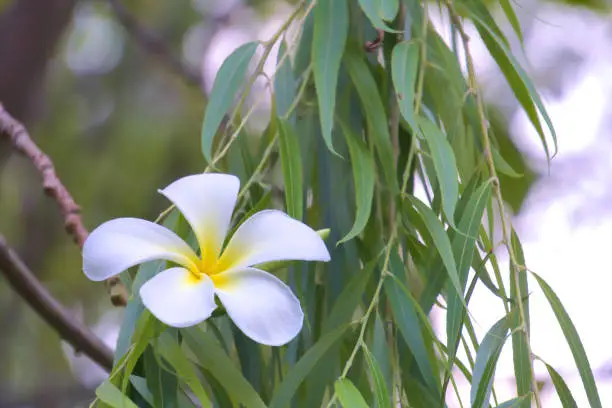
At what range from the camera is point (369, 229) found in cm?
64

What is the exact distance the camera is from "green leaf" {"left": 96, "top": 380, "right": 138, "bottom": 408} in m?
0.45

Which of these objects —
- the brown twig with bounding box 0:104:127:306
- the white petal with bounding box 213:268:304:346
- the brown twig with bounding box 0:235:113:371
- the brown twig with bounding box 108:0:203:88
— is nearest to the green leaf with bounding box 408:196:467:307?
the white petal with bounding box 213:268:304:346

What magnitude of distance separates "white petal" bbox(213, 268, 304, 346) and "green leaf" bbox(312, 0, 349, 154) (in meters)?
0.16

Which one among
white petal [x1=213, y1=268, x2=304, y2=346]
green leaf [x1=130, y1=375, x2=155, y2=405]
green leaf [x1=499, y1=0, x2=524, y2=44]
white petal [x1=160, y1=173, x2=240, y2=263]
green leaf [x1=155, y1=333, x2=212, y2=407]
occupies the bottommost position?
green leaf [x1=130, y1=375, x2=155, y2=405]

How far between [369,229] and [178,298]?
0.24 meters

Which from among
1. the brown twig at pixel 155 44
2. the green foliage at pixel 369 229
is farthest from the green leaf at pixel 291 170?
the brown twig at pixel 155 44

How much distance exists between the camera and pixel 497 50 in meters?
0.66

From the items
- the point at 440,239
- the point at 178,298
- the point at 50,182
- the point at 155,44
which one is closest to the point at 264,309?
the point at 178,298

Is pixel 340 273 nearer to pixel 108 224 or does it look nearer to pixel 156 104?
pixel 108 224

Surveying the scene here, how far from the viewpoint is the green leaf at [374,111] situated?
0.61 m

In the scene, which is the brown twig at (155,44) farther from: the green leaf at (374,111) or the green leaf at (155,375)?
the green leaf at (155,375)

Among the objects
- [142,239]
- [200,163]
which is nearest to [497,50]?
[142,239]

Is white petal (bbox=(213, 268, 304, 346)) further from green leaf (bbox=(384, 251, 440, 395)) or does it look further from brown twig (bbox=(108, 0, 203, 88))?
brown twig (bbox=(108, 0, 203, 88))

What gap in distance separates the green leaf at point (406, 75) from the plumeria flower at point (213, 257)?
0.43 feet
